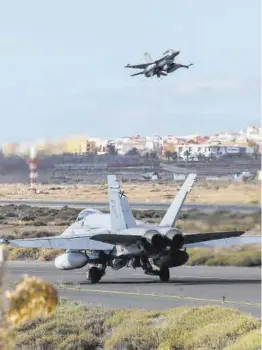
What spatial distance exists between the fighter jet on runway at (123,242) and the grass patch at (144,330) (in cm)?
1041

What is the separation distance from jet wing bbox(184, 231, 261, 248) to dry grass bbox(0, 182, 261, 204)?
4865 mm

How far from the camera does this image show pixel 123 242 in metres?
37.5

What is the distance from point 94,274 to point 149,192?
41231mm

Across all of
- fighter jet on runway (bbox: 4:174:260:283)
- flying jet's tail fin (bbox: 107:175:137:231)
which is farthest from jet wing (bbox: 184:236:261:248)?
flying jet's tail fin (bbox: 107:175:137:231)

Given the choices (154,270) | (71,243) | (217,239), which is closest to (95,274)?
(71,243)

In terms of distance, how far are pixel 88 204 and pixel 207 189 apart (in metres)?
18.6

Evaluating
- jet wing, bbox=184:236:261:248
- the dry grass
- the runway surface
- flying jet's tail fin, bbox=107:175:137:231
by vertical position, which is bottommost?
the runway surface

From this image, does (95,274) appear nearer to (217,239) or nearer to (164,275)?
(164,275)

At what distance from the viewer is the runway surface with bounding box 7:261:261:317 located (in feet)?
104

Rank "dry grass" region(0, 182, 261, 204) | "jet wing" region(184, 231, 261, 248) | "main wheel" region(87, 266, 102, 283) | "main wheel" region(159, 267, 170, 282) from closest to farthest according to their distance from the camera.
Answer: "jet wing" region(184, 231, 261, 248)
"main wheel" region(159, 267, 170, 282)
"main wheel" region(87, 266, 102, 283)
"dry grass" region(0, 182, 261, 204)

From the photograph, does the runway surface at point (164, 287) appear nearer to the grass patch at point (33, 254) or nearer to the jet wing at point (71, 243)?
the jet wing at point (71, 243)

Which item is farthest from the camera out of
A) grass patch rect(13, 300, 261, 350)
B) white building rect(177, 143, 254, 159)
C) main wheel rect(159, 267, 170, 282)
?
white building rect(177, 143, 254, 159)

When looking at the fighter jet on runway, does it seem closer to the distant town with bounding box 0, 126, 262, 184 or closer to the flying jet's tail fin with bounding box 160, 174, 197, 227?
the flying jet's tail fin with bounding box 160, 174, 197, 227

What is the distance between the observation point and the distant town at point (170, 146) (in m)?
50.7
